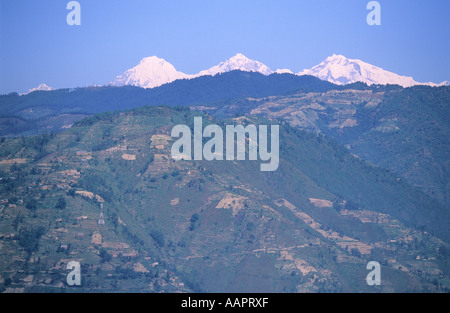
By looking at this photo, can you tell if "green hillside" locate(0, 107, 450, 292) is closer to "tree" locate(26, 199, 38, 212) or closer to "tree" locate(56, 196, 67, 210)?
"tree" locate(26, 199, 38, 212)

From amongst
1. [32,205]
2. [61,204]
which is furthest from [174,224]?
[32,205]

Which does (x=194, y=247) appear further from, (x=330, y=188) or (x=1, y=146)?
(x=330, y=188)

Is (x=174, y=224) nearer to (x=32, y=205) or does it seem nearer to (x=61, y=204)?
(x=61, y=204)

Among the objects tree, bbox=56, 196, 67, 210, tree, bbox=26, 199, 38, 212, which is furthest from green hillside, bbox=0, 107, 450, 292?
tree, bbox=56, 196, 67, 210

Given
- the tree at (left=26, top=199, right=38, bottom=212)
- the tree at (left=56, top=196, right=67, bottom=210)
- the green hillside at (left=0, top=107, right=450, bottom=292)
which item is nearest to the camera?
the green hillside at (left=0, top=107, right=450, bottom=292)

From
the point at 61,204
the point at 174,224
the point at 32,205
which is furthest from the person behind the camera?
the point at 174,224

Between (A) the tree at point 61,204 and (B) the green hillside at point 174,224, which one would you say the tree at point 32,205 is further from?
(A) the tree at point 61,204

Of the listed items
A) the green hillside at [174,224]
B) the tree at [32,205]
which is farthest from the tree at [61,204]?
the tree at [32,205]

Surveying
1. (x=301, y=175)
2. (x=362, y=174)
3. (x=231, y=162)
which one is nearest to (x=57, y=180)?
(x=231, y=162)
